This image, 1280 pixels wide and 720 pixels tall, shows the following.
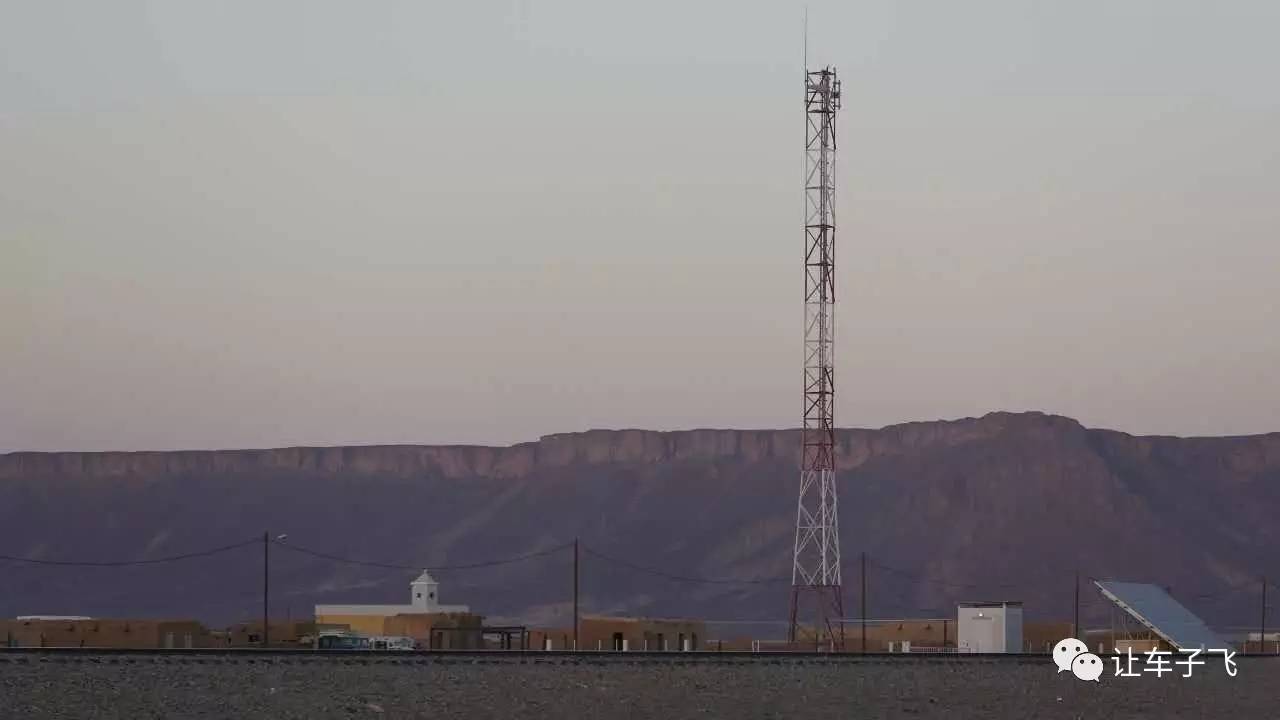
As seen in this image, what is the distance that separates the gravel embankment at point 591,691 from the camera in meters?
46.2

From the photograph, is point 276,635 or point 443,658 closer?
point 443,658

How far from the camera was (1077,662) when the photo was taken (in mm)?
72125

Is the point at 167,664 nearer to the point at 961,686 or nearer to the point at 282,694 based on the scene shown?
the point at 282,694

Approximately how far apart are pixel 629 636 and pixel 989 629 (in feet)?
51.3

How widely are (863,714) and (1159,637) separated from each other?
121ft

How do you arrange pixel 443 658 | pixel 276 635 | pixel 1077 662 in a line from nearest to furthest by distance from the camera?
Result: 1. pixel 443 658
2. pixel 1077 662
3. pixel 276 635

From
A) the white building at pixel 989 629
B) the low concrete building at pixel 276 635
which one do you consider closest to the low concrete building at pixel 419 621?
the low concrete building at pixel 276 635

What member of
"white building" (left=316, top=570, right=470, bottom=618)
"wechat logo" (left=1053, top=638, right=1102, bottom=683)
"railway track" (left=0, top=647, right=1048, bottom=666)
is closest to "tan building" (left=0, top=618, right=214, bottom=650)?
"white building" (left=316, top=570, right=470, bottom=618)

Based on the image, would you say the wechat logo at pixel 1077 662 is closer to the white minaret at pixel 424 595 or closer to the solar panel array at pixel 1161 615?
the solar panel array at pixel 1161 615

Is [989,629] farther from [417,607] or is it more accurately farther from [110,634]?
[110,634]

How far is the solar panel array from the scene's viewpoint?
8475cm

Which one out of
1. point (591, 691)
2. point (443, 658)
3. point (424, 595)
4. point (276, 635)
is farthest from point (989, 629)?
point (591, 691)

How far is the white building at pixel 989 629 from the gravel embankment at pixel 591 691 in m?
15.4

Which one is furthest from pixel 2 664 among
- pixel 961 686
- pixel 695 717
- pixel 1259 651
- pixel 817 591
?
pixel 1259 651
